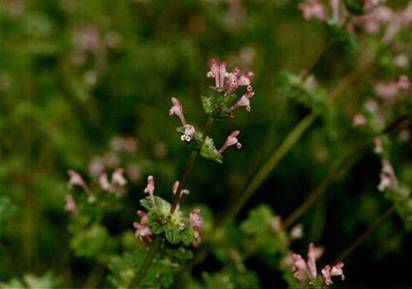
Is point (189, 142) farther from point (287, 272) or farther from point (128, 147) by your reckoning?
point (128, 147)

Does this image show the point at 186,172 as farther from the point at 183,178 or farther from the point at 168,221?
the point at 168,221

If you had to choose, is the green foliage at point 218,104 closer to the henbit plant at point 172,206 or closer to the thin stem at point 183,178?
the henbit plant at point 172,206

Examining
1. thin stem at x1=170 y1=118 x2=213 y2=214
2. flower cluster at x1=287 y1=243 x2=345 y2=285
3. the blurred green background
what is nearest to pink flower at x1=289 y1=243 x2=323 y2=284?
flower cluster at x1=287 y1=243 x2=345 y2=285

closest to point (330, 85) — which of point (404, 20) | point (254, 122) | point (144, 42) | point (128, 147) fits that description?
point (254, 122)

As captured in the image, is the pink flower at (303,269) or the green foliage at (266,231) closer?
the pink flower at (303,269)

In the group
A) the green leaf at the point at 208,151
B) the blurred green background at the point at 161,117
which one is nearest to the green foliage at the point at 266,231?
the blurred green background at the point at 161,117
